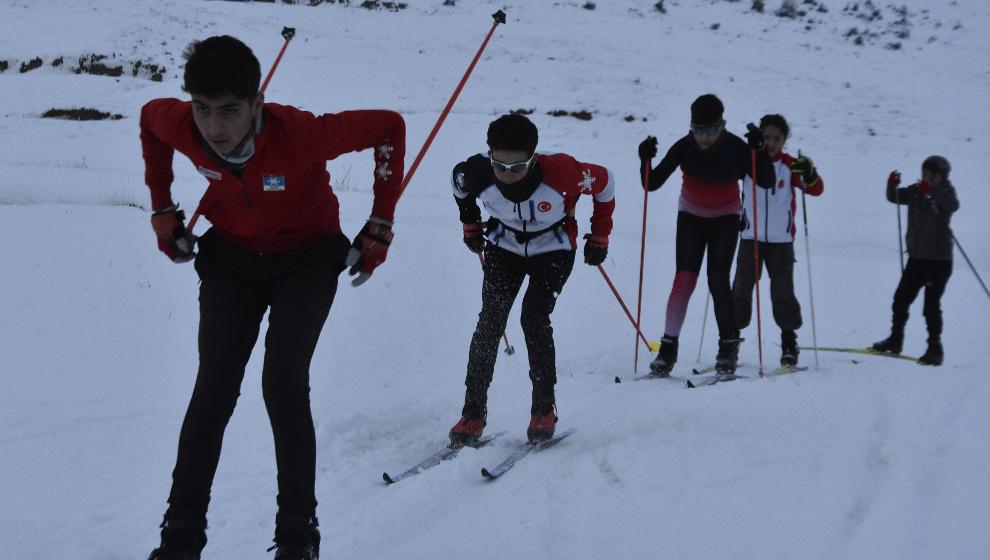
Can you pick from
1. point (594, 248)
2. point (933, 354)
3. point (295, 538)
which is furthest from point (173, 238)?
point (933, 354)

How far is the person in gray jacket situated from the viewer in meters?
6.98

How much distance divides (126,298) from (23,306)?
0.76 metres

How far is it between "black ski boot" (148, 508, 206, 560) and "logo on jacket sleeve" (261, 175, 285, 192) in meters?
1.05

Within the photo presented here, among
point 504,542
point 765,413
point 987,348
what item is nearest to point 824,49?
point 987,348

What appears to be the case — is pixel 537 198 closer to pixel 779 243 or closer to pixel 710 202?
pixel 710 202

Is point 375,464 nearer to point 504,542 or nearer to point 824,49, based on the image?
point 504,542

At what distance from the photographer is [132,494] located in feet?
11.8

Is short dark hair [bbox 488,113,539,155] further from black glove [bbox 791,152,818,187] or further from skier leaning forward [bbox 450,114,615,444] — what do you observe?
black glove [bbox 791,152,818,187]

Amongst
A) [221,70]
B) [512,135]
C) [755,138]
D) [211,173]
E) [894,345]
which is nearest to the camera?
[221,70]

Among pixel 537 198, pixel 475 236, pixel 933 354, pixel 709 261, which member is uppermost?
pixel 537 198

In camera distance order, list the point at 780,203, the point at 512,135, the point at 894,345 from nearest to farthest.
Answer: the point at 512,135, the point at 780,203, the point at 894,345

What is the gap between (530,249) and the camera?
431 cm

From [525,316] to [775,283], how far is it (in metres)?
3.02

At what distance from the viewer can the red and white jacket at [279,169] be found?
268cm
